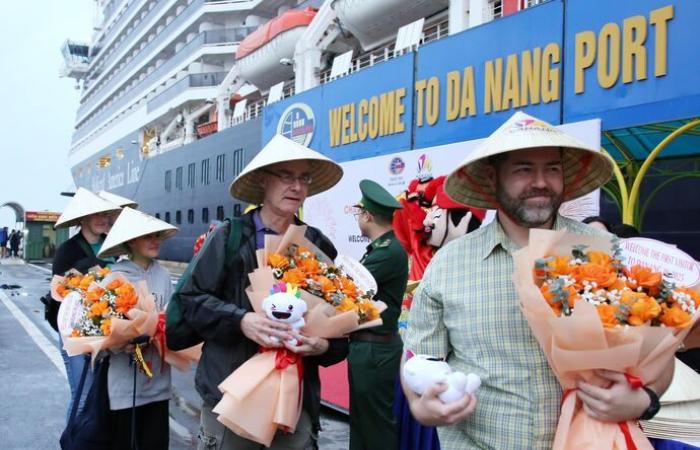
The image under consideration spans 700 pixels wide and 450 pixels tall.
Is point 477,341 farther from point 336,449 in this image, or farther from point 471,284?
point 336,449

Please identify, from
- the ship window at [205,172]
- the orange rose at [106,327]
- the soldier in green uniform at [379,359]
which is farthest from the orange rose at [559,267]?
the ship window at [205,172]

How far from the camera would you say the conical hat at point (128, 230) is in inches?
143

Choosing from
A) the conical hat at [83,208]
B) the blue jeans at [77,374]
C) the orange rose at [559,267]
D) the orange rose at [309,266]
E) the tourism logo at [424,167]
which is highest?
the tourism logo at [424,167]

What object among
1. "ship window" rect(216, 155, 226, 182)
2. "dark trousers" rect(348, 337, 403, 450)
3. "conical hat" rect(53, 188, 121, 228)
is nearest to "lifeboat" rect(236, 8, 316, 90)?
"ship window" rect(216, 155, 226, 182)

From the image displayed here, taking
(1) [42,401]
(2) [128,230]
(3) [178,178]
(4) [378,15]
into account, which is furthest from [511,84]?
(3) [178,178]

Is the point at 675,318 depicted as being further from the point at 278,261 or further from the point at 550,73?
the point at 550,73

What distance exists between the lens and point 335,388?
5.50 meters

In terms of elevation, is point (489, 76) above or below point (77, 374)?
above

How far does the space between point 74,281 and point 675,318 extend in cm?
334

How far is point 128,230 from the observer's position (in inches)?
144

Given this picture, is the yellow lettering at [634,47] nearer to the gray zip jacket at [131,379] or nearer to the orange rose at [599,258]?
the orange rose at [599,258]

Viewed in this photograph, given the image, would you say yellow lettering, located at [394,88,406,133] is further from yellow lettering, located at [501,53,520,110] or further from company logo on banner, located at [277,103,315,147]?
company logo on banner, located at [277,103,315,147]

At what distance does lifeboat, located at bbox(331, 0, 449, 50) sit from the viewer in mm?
12555

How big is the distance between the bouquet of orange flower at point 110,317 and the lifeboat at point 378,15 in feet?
34.9
